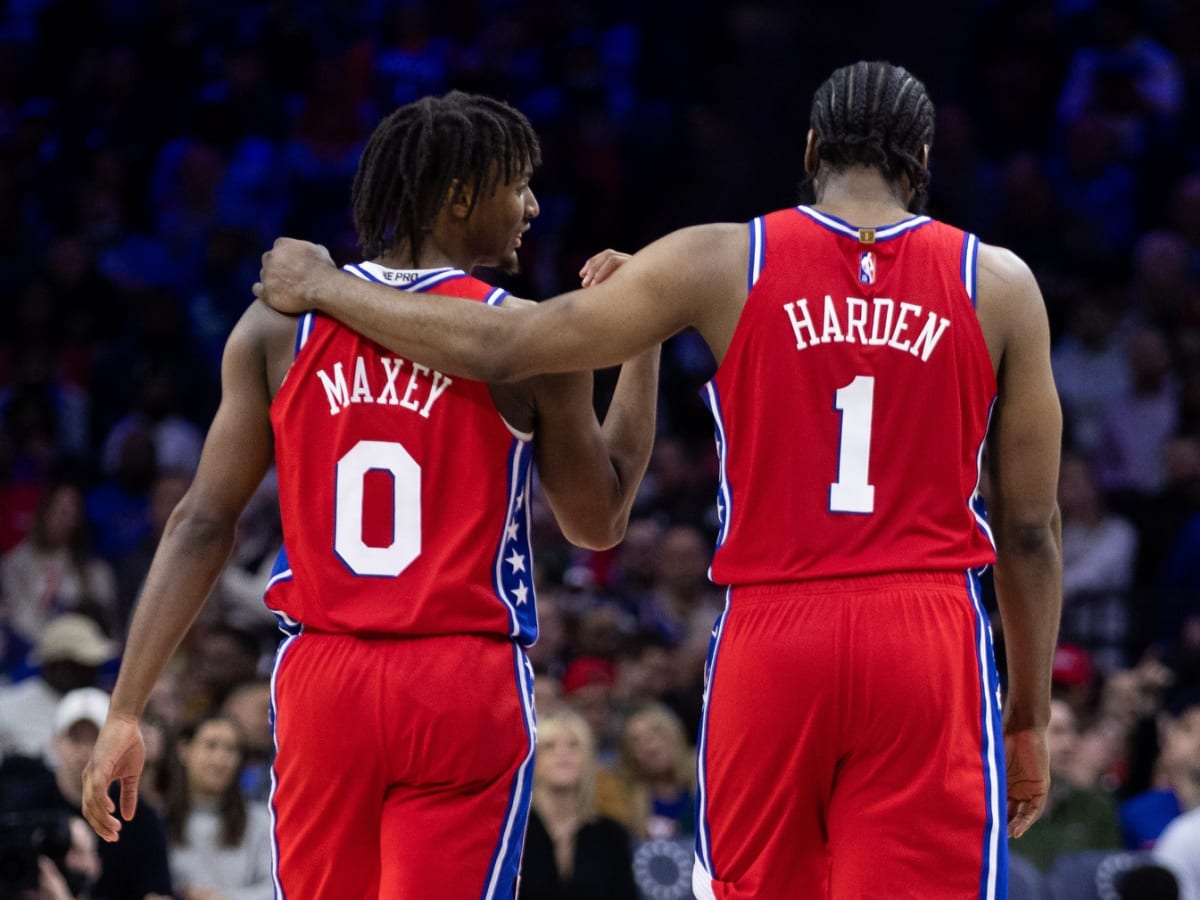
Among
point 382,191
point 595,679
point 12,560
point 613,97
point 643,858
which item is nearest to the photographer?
point 382,191

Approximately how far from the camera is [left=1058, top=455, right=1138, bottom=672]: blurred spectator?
35.8 ft

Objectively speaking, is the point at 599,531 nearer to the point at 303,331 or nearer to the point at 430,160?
the point at 303,331

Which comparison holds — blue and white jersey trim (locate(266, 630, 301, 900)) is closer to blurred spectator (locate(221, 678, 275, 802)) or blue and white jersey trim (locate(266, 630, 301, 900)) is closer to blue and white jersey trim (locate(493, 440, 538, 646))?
blue and white jersey trim (locate(493, 440, 538, 646))

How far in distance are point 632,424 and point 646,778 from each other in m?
4.97

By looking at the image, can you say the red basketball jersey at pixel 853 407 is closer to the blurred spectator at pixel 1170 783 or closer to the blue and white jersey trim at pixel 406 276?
the blue and white jersey trim at pixel 406 276

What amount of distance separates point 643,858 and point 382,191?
451cm

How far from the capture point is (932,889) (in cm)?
394

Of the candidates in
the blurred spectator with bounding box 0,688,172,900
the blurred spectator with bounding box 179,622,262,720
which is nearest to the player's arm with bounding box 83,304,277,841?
the blurred spectator with bounding box 0,688,172,900

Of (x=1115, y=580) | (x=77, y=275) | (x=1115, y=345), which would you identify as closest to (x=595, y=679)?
(x=1115, y=580)

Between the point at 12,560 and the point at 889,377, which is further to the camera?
the point at 12,560

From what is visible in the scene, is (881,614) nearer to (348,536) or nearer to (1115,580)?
(348,536)

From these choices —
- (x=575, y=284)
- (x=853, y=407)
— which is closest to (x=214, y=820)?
(x=853, y=407)

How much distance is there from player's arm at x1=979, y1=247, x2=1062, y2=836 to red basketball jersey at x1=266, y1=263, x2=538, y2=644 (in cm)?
104

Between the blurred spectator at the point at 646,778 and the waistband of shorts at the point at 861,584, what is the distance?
521 cm
